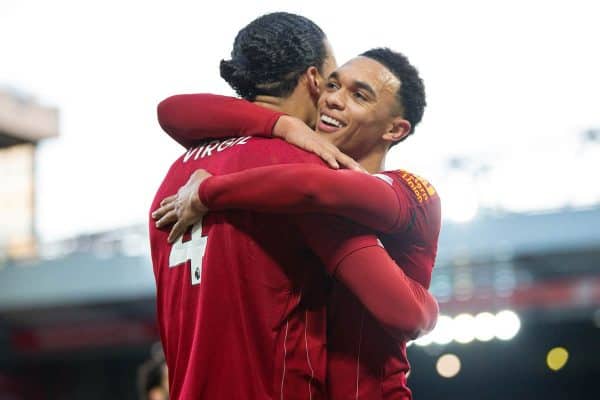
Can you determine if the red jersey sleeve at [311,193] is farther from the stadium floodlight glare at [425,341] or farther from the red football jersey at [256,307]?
the stadium floodlight glare at [425,341]

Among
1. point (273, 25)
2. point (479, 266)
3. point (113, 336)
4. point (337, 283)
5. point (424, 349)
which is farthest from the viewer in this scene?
point (113, 336)

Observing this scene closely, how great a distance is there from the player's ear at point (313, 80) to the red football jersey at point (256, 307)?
0.72ft

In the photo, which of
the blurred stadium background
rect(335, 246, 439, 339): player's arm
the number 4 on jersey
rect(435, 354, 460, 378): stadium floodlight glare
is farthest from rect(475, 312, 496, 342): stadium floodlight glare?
rect(335, 246, 439, 339): player's arm

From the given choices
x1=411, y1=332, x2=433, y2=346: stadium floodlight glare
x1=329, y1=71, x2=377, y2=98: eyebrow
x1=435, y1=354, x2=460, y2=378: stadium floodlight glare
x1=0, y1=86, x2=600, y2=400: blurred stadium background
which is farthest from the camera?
x1=435, y1=354, x2=460, y2=378: stadium floodlight glare

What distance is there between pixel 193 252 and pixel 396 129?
59 centimetres

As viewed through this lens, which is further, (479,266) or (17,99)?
(17,99)

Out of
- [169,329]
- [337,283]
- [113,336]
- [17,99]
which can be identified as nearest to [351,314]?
[337,283]

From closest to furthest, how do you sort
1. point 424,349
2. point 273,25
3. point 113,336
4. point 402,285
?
point 402,285, point 273,25, point 424,349, point 113,336

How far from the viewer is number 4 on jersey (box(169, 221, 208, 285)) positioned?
78.3 inches

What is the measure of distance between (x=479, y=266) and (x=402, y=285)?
32.4 feet

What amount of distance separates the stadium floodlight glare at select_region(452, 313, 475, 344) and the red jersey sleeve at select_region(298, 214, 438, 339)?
978 cm

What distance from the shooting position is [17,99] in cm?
2370

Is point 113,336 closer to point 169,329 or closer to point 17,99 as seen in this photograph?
point 17,99

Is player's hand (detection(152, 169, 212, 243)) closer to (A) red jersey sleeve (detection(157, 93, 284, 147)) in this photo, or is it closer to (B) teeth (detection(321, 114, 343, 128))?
(A) red jersey sleeve (detection(157, 93, 284, 147))
